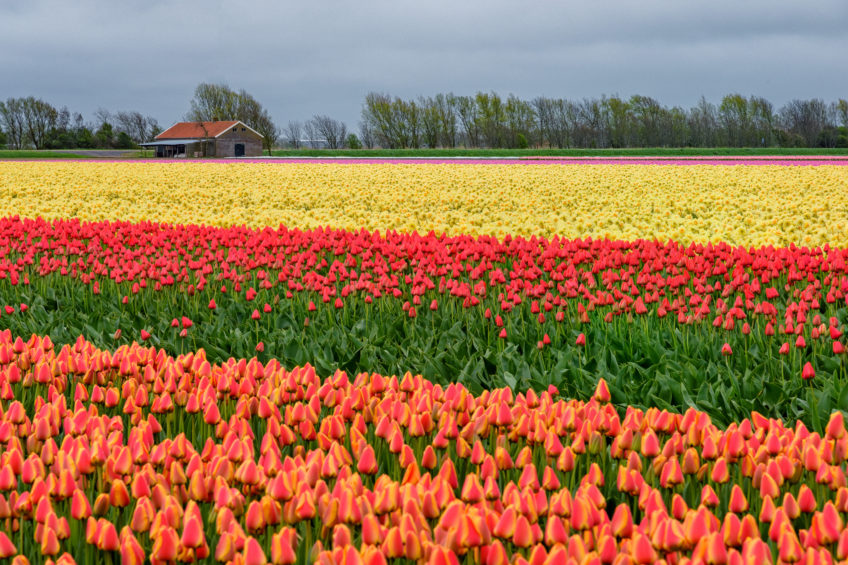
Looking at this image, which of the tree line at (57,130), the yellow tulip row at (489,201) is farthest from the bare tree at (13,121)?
the yellow tulip row at (489,201)

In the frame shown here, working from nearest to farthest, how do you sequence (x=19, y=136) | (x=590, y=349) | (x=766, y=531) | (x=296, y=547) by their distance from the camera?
(x=296, y=547) → (x=766, y=531) → (x=590, y=349) → (x=19, y=136)

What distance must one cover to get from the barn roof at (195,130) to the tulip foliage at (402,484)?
85.5m

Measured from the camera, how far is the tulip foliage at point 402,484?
2301 millimetres

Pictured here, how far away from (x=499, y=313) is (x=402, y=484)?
3920 mm

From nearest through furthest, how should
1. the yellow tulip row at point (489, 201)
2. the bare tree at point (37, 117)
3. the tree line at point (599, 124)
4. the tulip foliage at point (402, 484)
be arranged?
the tulip foliage at point (402, 484) < the yellow tulip row at point (489, 201) < the tree line at point (599, 124) < the bare tree at point (37, 117)

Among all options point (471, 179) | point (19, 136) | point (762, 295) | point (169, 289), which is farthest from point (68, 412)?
point (19, 136)

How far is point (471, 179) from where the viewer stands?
24.2 meters

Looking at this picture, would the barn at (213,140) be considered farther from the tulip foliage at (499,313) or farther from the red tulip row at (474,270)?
the tulip foliage at (499,313)

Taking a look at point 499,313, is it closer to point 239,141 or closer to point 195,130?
point 239,141

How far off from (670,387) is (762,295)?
3024 mm

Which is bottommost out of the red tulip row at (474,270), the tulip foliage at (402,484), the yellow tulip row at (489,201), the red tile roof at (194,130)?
the tulip foliage at (402,484)

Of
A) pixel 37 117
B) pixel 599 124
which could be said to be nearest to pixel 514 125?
pixel 599 124

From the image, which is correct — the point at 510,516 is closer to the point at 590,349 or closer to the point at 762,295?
the point at 590,349

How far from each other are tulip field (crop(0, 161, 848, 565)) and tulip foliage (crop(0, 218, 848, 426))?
32mm
